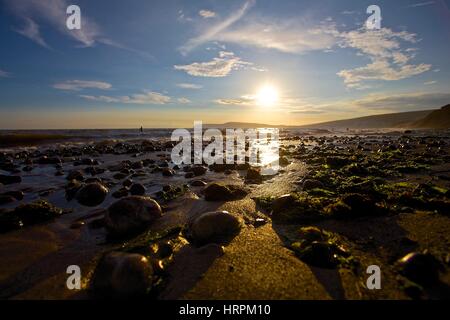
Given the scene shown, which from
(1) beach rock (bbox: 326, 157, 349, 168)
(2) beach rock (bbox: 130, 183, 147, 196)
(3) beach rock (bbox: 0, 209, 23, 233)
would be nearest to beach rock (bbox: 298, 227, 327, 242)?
(2) beach rock (bbox: 130, 183, 147, 196)

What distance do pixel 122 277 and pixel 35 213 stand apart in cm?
317

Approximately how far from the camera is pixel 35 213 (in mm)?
4551

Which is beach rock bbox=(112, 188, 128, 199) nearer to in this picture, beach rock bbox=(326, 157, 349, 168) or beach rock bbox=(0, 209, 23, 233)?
beach rock bbox=(0, 209, 23, 233)

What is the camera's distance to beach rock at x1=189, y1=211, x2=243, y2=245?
136 inches

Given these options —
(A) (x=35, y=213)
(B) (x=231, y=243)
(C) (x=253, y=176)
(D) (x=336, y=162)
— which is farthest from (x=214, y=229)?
(D) (x=336, y=162)

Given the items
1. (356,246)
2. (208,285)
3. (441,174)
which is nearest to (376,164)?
(441,174)

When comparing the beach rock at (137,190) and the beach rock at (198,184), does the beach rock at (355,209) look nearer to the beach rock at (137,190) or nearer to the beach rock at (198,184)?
the beach rock at (198,184)

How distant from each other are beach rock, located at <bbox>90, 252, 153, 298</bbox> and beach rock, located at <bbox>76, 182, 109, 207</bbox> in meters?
3.32

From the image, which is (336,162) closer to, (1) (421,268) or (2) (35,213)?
(1) (421,268)

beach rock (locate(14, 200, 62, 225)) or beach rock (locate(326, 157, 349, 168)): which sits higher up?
beach rock (locate(326, 157, 349, 168))

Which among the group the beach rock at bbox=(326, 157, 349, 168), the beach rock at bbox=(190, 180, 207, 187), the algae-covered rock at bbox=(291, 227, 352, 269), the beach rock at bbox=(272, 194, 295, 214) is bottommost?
the algae-covered rock at bbox=(291, 227, 352, 269)

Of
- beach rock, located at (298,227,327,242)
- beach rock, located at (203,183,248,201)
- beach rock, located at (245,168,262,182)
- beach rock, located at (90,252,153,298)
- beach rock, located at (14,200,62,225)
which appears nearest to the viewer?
beach rock, located at (90,252,153,298)

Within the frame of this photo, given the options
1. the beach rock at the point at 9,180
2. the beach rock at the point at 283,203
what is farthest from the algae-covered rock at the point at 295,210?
the beach rock at the point at 9,180

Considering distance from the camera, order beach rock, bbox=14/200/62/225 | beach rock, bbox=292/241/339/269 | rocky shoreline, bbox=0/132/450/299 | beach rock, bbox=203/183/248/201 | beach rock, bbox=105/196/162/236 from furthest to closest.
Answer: beach rock, bbox=203/183/248/201, beach rock, bbox=14/200/62/225, beach rock, bbox=105/196/162/236, beach rock, bbox=292/241/339/269, rocky shoreline, bbox=0/132/450/299
